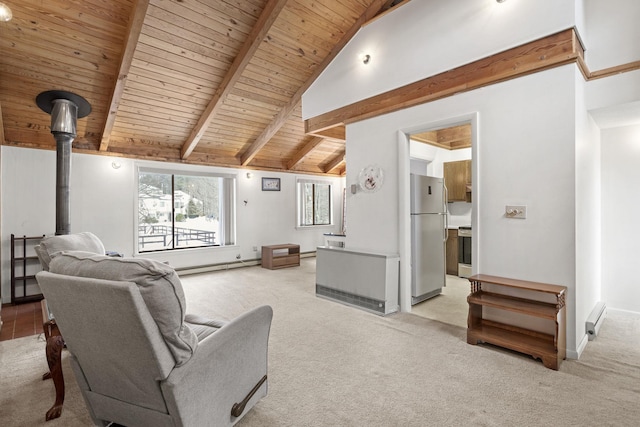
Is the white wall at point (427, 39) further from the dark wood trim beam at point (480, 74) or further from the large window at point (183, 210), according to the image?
the large window at point (183, 210)

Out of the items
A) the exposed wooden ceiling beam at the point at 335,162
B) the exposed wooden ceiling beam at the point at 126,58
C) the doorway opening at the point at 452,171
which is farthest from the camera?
the exposed wooden ceiling beam at the point at 335,162

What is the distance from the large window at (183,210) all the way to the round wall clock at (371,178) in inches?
135

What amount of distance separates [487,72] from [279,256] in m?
4.93

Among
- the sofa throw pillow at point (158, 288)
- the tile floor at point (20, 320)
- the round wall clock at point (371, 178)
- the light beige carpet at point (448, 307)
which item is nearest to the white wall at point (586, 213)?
the light beige carpet at point (448, 307)

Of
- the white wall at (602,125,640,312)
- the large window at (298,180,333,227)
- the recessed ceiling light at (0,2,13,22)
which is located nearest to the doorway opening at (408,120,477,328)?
the white wall at (602,125,640,312)

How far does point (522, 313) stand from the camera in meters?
2.56

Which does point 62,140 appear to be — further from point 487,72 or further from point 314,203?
Answer: point 314,203

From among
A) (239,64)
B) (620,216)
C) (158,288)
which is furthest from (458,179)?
(158,288)

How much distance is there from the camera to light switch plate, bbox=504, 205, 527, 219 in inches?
110

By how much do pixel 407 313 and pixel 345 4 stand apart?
155 inches

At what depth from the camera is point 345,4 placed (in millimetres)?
4086

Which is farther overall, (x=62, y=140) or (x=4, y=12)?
(x=62, y=140)

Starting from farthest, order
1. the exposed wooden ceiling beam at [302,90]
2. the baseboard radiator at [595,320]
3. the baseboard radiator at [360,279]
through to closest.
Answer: the exposed wooden ceiling beam at [302,90]
the baseboard radiator at [360,279]
the baseboard radiator at [595,320]

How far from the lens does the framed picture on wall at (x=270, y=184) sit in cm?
712
